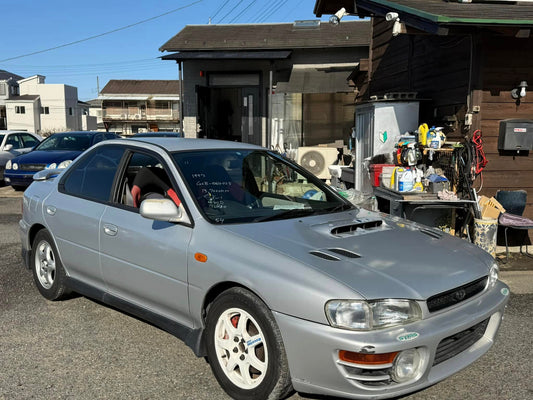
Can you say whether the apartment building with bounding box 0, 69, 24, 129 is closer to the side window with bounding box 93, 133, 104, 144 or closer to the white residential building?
the white residential building

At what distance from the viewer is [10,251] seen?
22.0ft

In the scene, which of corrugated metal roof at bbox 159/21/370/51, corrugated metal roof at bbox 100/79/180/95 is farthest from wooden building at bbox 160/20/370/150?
corrugated metal roof at bbox 100/79/180/95

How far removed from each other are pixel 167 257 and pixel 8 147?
42.2ft

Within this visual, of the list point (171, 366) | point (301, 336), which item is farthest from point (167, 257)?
point (301, 336)

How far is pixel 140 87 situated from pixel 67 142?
47562 mm

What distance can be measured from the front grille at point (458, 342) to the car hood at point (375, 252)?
0.91 feet

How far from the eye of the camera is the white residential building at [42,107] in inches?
2176

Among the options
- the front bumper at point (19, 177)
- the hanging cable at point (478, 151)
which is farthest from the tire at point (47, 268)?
the front bumper at point (19, 177)

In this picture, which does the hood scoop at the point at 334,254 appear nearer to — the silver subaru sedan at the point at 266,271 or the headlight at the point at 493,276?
the silver subaru sedan at the point at 266,271

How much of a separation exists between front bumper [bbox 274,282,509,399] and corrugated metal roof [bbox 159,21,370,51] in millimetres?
12583

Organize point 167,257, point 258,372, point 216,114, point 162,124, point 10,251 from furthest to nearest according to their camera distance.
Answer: point 162,124
point 216,114
point 10,251
point 167,257
point 258,372

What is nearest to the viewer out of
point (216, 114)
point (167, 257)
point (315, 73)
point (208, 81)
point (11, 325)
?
point (167, 257)

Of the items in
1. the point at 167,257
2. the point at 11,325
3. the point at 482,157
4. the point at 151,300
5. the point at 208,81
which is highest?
the point at 208,81

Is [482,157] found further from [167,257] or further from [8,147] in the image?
[8,147]
